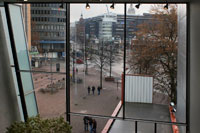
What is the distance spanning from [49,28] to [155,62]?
2844mm

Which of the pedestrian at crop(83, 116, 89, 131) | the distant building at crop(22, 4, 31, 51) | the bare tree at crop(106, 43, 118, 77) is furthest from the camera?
the distant building at crop(22, 4, 31, 51)

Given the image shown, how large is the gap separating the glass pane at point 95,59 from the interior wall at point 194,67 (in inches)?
63.5

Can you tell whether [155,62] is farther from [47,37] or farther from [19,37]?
[19,37]

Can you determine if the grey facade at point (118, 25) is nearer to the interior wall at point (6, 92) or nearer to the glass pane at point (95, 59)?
the glass pane at point (95, 59)

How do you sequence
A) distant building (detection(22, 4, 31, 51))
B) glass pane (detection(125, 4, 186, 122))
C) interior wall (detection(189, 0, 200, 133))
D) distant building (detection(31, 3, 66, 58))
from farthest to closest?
distant building (detection(22, 4, 31, 51))
distant building (detection(31, 3, 66, 58))
glass pane (detection(125, 4, 186, 122))
interior wall (detection(189, 0, 200, 133))

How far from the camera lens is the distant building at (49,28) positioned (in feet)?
19.1

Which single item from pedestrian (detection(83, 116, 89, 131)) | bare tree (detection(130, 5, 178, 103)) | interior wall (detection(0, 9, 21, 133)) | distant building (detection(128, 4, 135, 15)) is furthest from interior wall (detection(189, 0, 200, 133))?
interior wall (detection(0, 9, 21, 133))

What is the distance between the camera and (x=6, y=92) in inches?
233

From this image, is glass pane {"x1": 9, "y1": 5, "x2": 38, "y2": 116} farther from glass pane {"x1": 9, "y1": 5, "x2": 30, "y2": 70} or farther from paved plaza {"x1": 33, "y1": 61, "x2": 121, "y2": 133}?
paved plaza {"x1": 33, "y1": 61, "x2": 121, "y2": 133}

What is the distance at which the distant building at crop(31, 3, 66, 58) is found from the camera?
5.81m

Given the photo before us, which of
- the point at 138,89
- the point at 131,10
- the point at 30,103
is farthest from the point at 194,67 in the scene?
the point at 30,103

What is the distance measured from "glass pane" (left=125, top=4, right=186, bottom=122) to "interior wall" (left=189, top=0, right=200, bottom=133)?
304 millimetres

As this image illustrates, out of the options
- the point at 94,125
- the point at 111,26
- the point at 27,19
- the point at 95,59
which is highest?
the point at 27,19

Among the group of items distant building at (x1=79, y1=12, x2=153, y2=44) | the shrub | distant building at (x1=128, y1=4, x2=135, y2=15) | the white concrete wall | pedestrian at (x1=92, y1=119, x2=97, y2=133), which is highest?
distant building at (x1=128, y1=4, x2=135, y2=15)
